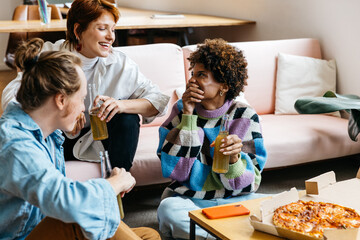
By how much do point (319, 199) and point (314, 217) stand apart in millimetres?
169

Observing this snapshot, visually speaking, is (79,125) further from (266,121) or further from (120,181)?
(266,121)

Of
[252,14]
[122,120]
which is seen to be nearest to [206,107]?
[122,120]

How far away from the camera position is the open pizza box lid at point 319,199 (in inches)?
52.7

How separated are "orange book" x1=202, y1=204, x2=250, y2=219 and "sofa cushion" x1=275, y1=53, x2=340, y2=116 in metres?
1.71

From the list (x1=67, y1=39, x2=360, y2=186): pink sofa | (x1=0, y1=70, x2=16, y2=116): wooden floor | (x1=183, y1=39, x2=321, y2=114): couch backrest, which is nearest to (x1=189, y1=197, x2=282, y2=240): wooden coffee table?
(x1=67, y1=39, x2=360, y2=186): pink sofa

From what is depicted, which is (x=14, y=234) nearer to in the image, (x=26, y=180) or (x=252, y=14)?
(x=26, y=180)

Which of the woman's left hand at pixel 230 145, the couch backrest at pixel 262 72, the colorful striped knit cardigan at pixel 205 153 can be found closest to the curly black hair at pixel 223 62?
the colorful striped knit cardigan at pixel 205 153

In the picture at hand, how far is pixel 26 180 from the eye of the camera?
3.89 feet

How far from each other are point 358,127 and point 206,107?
1053 millimetres

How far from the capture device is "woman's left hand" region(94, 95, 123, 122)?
2.08 metres

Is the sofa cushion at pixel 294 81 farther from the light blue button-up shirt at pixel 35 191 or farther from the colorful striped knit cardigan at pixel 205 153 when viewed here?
the light blue button-up shirt at pixel 35 191

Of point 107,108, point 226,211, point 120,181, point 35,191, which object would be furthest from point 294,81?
point 35,191

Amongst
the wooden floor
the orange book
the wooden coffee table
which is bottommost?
the wooden floor

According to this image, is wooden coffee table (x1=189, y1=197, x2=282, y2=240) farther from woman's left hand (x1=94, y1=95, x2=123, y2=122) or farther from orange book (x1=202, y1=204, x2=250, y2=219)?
woman's left hand (x1=94, y1=95, x2=123, y2=122)
